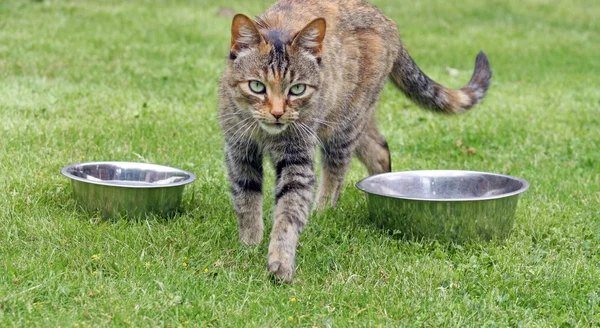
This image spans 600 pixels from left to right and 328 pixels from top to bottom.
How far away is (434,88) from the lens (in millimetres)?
6383

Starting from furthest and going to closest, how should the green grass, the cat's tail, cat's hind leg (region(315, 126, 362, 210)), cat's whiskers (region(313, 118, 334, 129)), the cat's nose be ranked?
the cat's tail
cat's hind leg (region(315, 126, 362, 210))
cat's whiskers (region(313, 118, 334, 129))
the cat's nose
the green grass

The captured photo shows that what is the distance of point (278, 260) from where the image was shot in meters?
4.69

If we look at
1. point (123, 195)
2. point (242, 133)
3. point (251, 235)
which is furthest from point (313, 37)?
point (123, 195)

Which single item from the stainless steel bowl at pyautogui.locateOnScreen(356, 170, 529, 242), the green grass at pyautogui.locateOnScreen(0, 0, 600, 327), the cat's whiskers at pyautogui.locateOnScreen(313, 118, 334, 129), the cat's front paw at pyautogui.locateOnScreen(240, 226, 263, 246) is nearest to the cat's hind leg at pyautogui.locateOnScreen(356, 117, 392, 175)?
the green grass at pyautogui.locateOnScreen(0, 0, 600, 327)

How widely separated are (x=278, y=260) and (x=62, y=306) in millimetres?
1267

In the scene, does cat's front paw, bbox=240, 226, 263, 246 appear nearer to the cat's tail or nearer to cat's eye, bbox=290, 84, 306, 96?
cat's eye, bbox=290, 84, 306, 96

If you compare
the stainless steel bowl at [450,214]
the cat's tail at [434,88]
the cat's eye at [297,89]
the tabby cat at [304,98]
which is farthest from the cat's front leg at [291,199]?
the cat's tail at [434,88]

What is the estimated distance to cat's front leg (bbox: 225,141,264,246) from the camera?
5223mm

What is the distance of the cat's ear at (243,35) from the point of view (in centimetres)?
468

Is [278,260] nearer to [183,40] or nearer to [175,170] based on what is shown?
[175,170]

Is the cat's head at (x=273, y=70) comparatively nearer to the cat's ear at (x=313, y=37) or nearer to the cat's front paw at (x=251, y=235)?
the cat's ear at (x=313, y=37)

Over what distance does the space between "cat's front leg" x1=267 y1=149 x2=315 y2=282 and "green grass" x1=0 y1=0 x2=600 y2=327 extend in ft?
0.66

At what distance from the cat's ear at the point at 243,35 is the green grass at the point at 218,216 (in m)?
1.28

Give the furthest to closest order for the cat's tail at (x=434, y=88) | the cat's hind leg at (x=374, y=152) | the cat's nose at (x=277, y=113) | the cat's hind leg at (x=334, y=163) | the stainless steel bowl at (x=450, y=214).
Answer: the cat's hind leg at (x=374, y=152), the cat's tail at (x=434, y=88), the cat's hind leg at (x=334, y=163), the stainless steel bowl at (x=450, y=214), the cat's nose at (x=277, y=113)
